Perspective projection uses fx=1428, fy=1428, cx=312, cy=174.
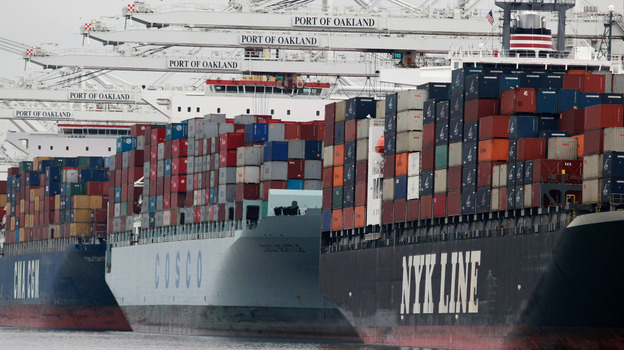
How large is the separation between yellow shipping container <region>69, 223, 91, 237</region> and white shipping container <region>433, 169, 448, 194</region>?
34897 mm

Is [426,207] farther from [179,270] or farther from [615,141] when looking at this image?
[179,270]

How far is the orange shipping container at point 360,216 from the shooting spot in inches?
1954

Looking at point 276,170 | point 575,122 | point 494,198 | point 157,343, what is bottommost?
point 157,343

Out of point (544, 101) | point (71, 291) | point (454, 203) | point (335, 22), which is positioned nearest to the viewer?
point (544, 101)

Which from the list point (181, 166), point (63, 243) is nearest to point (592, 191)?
point (181, 166)

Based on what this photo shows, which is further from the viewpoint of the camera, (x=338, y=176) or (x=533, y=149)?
(x=338, y=176)

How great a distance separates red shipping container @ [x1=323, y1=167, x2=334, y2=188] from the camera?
5184 centimetres

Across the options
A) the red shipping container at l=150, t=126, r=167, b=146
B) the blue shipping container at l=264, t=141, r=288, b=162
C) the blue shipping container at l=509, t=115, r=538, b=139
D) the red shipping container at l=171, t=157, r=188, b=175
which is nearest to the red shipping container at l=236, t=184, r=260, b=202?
the blue shipping container at l=264, t=141, r=288, b=162

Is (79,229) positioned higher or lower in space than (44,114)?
lower

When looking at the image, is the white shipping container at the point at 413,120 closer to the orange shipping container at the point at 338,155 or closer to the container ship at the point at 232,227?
the orange shipping container at the point at 338,155

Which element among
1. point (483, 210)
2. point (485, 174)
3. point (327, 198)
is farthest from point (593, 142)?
point (327, 198)

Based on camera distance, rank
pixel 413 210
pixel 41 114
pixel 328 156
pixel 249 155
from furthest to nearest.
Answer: pixel 41 114
pixel 249 155
pixel 328 156
pixel 413 210

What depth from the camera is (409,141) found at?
4634 centimetres

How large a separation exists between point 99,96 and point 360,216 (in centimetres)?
3414
